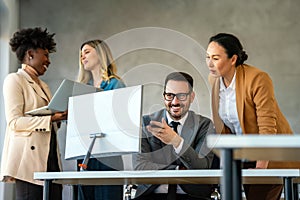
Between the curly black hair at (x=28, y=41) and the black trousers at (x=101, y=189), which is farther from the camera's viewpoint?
the curly black hair at (x=28, y=41)

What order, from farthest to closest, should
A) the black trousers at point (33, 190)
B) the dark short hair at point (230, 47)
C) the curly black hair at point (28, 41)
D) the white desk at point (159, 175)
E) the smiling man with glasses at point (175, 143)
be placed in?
the curly black hair at point (28, 41) < the black trousers at point (33, 190) < the dark short hair at point (230, 47) < the smiling man with glasses at point (175, 143) < the white desk at point (159, 175)

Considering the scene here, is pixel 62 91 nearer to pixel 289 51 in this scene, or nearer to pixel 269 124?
pixel 269 124

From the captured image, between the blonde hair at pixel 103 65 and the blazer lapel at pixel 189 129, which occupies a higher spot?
the blonde hair at pixel 103 65

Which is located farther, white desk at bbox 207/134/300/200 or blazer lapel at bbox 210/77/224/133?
blazer lapel at bbox 210/77/224/133

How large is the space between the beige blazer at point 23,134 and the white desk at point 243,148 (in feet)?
6.76

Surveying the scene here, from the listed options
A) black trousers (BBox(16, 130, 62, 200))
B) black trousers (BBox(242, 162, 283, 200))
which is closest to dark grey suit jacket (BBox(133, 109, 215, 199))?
black trousers (BBox(242, 162, 283, 200))

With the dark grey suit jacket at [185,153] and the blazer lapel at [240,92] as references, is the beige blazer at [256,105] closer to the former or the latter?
the blazer lapel at [240,92]

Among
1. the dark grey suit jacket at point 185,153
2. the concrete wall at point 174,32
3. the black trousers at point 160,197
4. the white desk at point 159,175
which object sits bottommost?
the black trousers at point 160,197

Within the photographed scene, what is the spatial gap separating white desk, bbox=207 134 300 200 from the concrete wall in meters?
3.52

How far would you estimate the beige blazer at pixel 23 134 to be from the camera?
3346mm

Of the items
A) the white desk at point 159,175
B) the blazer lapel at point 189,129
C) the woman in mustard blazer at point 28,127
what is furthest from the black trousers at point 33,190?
the blazer lapel at point 189,129

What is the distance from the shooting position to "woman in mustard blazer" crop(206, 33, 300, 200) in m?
2.97

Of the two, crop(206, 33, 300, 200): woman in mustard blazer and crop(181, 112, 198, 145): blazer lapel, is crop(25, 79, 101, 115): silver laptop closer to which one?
crop(181, 112, 198, 145): blazer lapel

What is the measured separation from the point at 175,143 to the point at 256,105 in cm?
45
